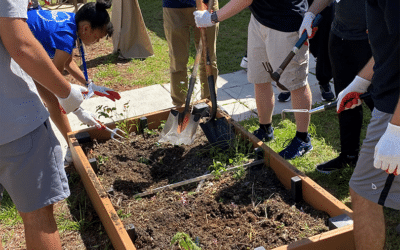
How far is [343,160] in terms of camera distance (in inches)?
127

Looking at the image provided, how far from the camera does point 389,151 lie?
1.63 meters

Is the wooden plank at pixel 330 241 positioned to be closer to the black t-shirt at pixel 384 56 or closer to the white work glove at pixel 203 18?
the black t-shirt at pixel 384 56

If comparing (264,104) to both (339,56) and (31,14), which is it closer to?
(339,56)

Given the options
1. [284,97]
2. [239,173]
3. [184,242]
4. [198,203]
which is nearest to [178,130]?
[239,173]

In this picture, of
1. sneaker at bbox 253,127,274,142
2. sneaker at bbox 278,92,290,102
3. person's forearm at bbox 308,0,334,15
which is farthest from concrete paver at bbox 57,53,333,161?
person's forearm at bbox 308,0,334,15

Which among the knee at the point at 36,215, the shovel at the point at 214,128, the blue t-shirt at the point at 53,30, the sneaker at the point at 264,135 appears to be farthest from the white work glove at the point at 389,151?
the blue t-shirt at the point at 53,30

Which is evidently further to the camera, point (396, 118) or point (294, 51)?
point (294, 51)

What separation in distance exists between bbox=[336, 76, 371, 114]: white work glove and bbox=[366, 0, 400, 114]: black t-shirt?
0.36m

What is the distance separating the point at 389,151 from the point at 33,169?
1512 millimetres

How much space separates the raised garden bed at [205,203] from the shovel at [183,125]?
0.25 ft

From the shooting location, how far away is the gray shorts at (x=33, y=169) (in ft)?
6.17

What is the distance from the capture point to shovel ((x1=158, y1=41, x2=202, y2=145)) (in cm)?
346

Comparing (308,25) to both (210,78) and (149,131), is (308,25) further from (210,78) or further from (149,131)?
(149,131)

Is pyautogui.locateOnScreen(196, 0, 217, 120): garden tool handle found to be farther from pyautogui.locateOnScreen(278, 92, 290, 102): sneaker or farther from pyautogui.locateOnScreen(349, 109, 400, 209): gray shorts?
pyautogui.locateOnScreen(349, 109, 400, 209): gray shorts
